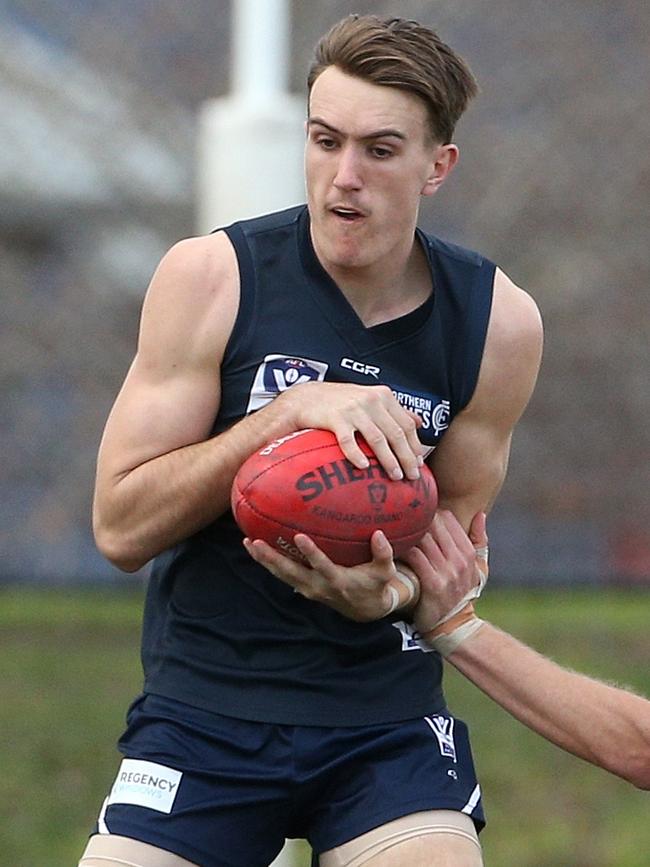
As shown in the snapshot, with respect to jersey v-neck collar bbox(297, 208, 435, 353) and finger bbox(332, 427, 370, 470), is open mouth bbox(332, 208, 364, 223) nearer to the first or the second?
jersey v-neck collar bbox(297, 208, 435, 353)

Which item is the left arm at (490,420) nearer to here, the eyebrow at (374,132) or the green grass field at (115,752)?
the eyebrow at (374,132)

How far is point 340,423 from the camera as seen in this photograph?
387 centimetres

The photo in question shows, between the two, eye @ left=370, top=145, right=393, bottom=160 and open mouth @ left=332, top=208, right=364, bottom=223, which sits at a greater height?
eye @ left=370, top=145, right=393, bottom=160

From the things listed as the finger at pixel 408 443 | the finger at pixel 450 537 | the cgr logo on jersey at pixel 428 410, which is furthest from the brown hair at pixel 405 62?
the finger at pixel 450 537

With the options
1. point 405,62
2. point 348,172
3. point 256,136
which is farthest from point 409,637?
point 256,136

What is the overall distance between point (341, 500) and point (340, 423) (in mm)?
163

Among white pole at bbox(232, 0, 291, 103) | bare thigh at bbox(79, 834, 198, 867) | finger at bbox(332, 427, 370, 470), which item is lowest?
bare thigh at bbox(79, 834, 198, 867)

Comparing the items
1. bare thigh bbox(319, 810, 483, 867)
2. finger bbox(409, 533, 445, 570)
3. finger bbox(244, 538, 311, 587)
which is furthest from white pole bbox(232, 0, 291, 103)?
bare thigh bbox(319, 810, 483, 867)

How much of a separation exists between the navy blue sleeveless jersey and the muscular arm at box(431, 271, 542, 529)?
39 mm

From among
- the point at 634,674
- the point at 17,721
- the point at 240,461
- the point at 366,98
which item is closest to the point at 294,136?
the point at 366,98

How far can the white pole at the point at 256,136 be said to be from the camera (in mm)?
6098

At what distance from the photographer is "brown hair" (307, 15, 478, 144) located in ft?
13.7

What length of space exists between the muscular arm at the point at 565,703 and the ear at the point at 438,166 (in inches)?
41.5

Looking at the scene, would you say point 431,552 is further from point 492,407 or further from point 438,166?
point 438,166
